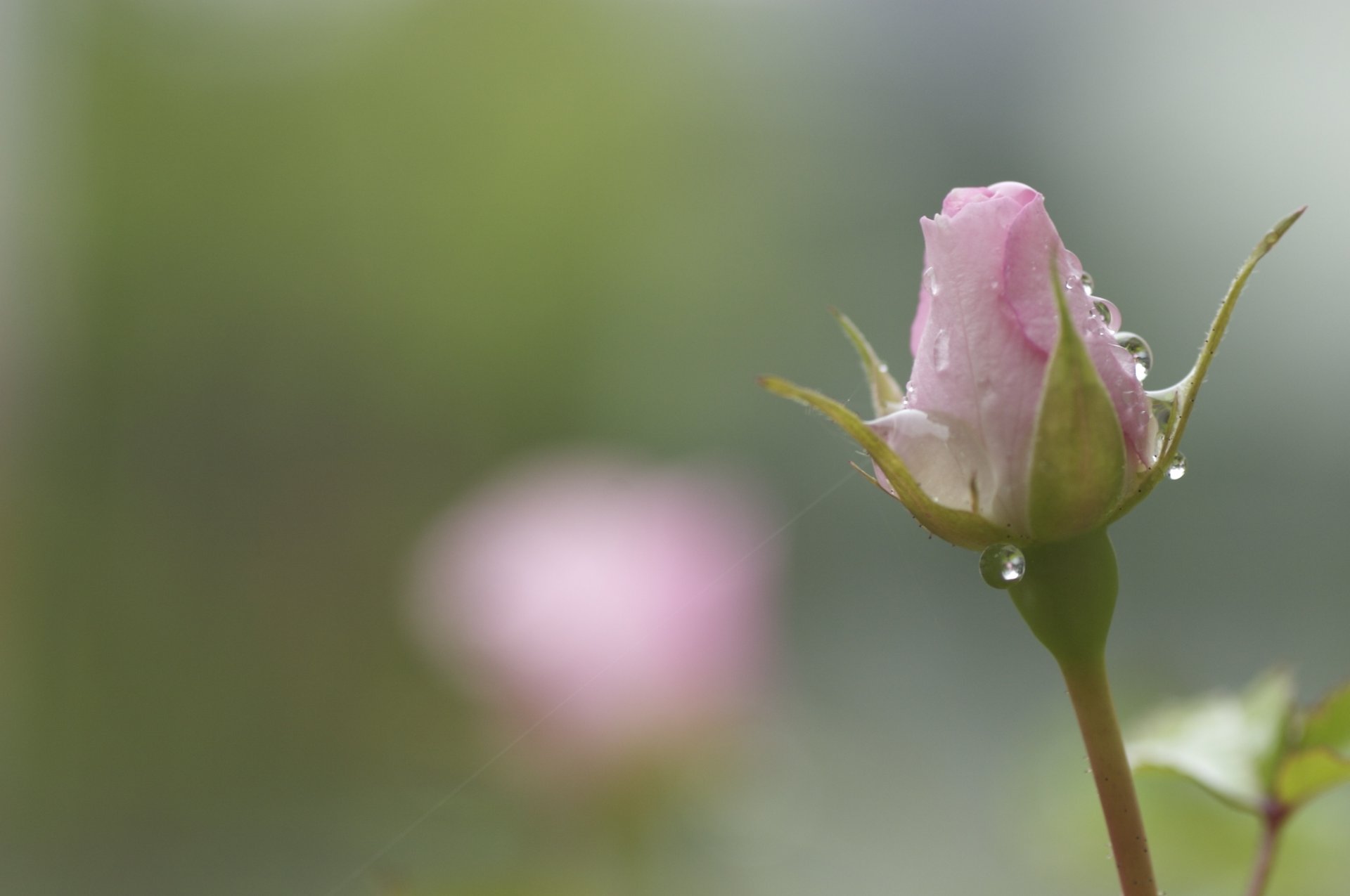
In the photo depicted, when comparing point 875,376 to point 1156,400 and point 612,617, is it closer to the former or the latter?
point 1156,400

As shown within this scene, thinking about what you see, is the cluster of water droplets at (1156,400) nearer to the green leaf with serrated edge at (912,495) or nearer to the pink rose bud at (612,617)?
the green leaf with serrated edge at (912,495)

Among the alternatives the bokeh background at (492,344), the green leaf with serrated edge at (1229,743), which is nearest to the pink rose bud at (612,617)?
the green leaf with serrated edge at (1229,743)

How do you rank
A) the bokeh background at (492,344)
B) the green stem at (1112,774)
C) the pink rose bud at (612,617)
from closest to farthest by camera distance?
the green stem at (1112,774) < the pink rose bud at (612,617) < the bokeh background at (492,344)

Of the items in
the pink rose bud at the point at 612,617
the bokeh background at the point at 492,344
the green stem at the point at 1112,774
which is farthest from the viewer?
the bokeh background at the point at 492,344

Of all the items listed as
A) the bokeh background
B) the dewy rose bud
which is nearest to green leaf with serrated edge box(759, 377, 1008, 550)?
the dewy rose bud

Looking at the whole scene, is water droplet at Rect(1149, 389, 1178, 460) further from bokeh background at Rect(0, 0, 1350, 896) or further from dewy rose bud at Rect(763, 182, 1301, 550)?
bokeh background at Rect(0, 0, 1350, 896)

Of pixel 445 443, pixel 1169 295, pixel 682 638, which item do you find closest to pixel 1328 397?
pixel 1169 295
